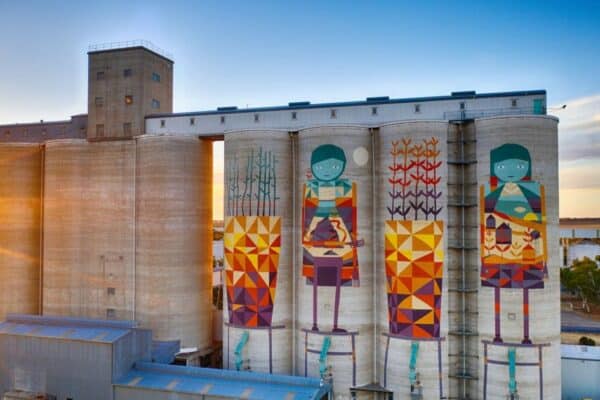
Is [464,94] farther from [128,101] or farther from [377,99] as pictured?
[128,101]

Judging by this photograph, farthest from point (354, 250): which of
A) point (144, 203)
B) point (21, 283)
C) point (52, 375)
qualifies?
point (21, 283)

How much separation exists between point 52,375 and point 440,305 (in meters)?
26.5

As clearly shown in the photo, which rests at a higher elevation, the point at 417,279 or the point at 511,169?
the point at 511,169

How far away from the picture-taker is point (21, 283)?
1635 inches

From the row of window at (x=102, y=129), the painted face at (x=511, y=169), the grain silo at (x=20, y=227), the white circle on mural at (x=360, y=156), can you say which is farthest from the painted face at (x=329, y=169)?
the grain silo at (x=20, y=227)

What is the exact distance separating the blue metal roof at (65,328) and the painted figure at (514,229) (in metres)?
24.7

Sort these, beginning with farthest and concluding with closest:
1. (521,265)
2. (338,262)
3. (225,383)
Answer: (338,262) → (521,265) → (225,383)

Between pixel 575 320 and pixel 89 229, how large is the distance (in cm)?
6521

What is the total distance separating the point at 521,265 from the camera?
30.3 m

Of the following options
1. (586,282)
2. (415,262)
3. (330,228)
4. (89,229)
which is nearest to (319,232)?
(330,228)

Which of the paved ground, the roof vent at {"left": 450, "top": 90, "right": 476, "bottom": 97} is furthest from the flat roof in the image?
the paved ground

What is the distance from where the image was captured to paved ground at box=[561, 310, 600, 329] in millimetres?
65000

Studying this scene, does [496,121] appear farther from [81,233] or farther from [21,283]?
[21,283]

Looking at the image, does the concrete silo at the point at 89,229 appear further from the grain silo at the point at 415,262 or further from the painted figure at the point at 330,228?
the grain silo at the point at 415,262
